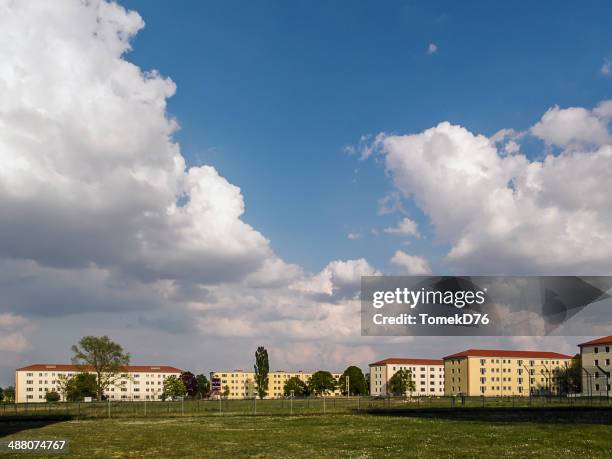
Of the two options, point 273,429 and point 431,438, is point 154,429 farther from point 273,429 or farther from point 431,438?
point 431,438

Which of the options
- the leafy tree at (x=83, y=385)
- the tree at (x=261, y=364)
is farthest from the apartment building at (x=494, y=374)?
the leafy tree at (x=83, y=385)

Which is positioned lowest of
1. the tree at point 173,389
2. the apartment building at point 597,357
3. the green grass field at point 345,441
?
the tree at point 173,389

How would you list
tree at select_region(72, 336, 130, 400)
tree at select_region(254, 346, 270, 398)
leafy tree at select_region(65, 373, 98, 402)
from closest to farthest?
tree at select_region(72, 336, 130, 400)
leafy tree at select_region(65, 373, 98, 402)
tree at select_region(254, 346, 270, 398)

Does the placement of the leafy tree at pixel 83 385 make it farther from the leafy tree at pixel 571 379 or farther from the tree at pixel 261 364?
the leafy tree at pixel 571 379

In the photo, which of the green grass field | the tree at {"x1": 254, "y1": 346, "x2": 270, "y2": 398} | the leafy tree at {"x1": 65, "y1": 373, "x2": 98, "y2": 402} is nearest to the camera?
the green grass field

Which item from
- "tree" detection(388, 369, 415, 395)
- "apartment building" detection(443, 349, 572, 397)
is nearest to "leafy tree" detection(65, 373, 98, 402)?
"tree" detection(388, 369, 415, 395)

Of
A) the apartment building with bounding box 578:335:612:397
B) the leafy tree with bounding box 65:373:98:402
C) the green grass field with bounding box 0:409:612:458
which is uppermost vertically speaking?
the green grass field with bounding box 0:409:612:458

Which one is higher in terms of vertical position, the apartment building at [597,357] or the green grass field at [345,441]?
the green grass field at [345,441]

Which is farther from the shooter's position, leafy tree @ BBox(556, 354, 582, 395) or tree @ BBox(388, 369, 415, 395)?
tree @ BBox(388, 369, 415, 395)

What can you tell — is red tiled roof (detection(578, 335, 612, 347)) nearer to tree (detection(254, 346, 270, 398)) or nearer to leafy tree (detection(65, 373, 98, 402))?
tree (detection(254, 346, 270, 398))

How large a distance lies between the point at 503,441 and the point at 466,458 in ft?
24.2

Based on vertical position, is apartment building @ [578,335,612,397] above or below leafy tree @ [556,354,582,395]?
above

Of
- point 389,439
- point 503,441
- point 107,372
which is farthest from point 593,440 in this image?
point 107,372

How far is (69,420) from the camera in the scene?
53.8 meters
